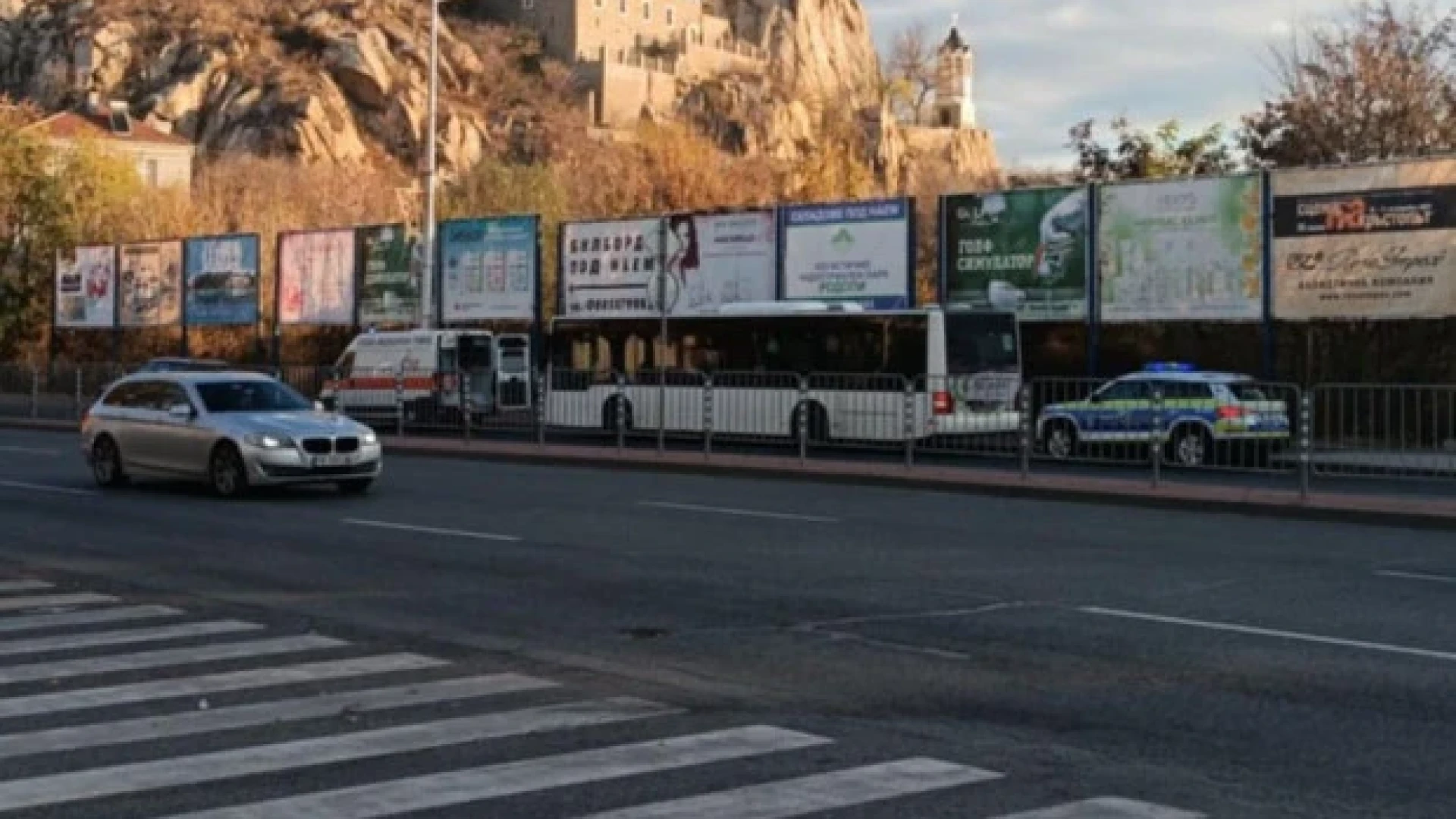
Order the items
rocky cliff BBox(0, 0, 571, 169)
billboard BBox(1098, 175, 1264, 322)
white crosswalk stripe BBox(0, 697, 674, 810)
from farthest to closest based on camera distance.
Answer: rocky cliff BBox(0, 0, 571, 169)
billboard BBox(1098, 175, 1264, 322)
white crosswalk stripe BBox(0, 697, 674, 810)

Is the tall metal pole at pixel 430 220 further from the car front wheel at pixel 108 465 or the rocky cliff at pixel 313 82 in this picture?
the rocky cliff at pixel 313 82

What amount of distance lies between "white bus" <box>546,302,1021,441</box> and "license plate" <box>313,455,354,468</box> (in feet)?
24.8

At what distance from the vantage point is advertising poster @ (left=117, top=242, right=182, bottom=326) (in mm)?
48125

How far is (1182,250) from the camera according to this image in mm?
30000

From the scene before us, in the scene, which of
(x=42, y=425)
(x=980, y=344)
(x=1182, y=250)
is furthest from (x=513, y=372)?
(x=1182, y=250)

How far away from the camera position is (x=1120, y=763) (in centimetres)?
702

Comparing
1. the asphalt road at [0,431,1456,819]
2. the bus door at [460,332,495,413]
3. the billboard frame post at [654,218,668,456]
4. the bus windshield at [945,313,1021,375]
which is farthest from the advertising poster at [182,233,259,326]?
the asphalt road at [0,431,1456,819]

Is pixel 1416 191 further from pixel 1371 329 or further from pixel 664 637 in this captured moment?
pixel 664 637

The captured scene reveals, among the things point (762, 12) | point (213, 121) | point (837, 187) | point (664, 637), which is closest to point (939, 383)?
point (664, 637)

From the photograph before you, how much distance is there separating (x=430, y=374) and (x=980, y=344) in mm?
10323

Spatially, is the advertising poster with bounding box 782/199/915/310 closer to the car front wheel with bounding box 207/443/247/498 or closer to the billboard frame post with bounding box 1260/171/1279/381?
the billboard frame post with bounding box 1260/171/1279/381

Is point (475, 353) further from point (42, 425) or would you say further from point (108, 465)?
point (108, 465)

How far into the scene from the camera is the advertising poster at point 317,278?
43406mm

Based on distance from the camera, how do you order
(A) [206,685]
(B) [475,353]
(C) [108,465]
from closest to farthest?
(A) [206,685], (C) [108,465], (B) [475,353]
